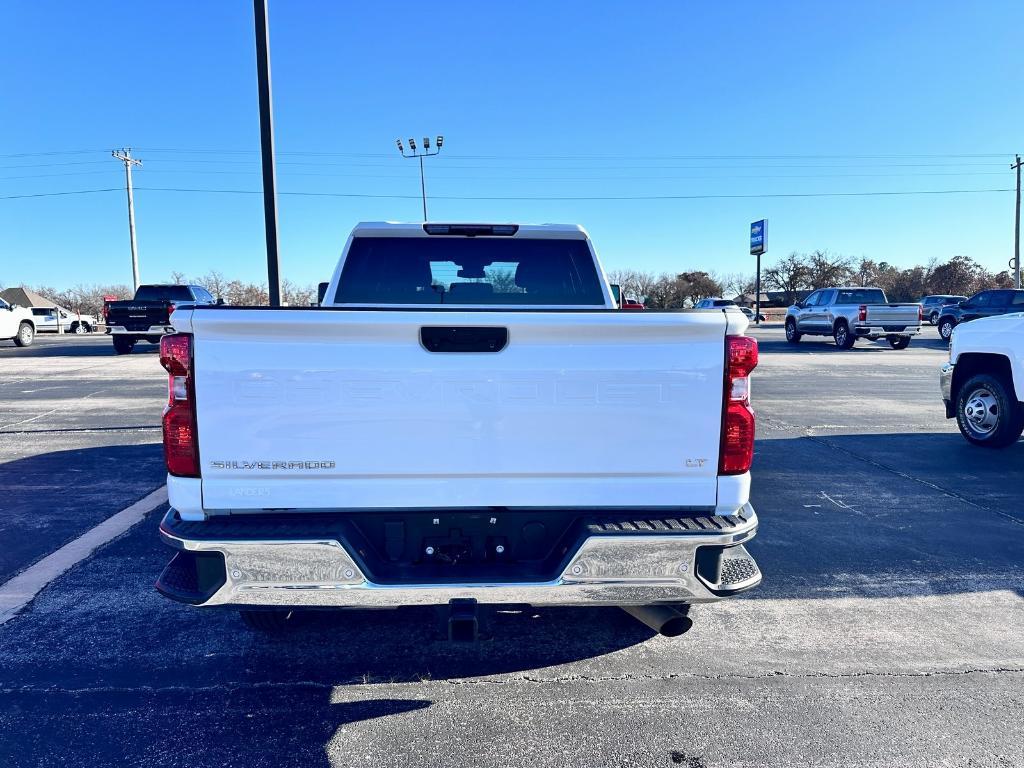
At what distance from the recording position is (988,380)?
7285mm

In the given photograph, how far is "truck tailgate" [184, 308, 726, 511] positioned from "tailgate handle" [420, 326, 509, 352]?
0.02 m

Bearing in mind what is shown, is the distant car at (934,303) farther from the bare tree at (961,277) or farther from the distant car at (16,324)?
the distant car at (16,324)

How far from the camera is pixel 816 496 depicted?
5891mm

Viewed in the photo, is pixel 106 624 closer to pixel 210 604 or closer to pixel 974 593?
pixel 210 604

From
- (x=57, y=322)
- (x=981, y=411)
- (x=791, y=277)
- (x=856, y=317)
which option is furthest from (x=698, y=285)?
(x=981, y=411)

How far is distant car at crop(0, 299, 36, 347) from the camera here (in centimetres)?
2353

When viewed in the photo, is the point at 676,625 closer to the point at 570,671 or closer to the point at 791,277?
the point at 570,671

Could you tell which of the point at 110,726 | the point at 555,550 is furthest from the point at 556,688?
the point at 110,726

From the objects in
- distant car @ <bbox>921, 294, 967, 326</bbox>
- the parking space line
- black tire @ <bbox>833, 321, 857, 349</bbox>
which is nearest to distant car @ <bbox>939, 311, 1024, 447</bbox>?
the parking space line

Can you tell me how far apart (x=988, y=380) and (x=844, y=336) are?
17833mm

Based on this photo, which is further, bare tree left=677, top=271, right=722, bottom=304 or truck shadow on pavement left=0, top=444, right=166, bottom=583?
bare tree left=677, top=271, right=722, bottom=304

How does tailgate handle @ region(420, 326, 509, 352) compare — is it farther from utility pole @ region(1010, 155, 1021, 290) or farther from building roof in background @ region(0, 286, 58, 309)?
building roof in background @ region(0, 286, 58, 309)

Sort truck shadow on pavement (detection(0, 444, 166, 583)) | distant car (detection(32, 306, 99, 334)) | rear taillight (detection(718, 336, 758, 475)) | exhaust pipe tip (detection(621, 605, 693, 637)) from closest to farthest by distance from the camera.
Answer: rear taillight (detection(718, 336, 758, 475)) → exhaust pipe tip (detection(621, 605, 693, 637)) → truck shadow on pavement (detection(0, 444, 166, 583)) → distant car (detection(32, 306, 99, 334))

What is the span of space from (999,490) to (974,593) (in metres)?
2.70
